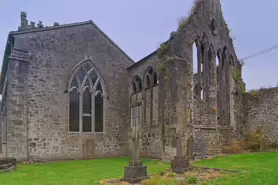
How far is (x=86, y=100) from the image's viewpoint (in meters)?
18.5

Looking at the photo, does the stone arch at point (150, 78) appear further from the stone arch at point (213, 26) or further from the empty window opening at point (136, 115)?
the stone arch at point (213, 26)

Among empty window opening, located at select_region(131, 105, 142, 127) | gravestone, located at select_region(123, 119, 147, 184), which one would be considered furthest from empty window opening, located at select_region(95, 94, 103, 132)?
gravestone, located at select_region(123, 119, 147, 184)

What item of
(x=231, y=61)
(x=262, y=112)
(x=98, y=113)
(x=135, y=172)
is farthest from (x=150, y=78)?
(x=135, y=172)

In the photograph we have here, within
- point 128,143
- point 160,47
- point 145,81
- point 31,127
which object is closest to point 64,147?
point 31,127

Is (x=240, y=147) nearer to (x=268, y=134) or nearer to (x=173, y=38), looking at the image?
(x=268, y=134)

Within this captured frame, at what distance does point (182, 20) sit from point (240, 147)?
8.84 m

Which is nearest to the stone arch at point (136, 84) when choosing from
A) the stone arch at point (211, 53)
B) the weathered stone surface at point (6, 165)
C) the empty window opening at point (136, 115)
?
the empty window opening at point (136, 115)

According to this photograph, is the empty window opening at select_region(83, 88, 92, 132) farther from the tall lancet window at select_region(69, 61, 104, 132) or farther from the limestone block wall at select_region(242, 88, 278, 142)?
the limestone block wall at select_region(242, 88, 278, 142)

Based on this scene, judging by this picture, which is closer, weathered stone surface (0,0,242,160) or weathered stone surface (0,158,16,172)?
weathered stone surface (0,158,16,172)

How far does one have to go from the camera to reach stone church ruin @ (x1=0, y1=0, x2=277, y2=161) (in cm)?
1502

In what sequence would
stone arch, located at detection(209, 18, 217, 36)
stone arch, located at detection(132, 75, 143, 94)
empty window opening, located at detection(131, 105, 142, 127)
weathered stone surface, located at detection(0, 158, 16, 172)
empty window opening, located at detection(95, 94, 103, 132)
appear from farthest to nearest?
stone arch, located at detection(132, 75, 143, 94) → empty window opening, located at detection(131, 105, 142, 127) → empty window opening, located at detection(95, 94, 103, 132) → stone arch, located at detection(209, 18, 217, 36) → weathered stone surface, located at detection(0, 158, 16, 172)

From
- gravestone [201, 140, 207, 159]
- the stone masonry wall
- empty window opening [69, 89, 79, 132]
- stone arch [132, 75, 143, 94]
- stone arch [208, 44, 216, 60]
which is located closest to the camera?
gravestone [201, 140, 207, 159]

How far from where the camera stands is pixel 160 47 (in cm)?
1588

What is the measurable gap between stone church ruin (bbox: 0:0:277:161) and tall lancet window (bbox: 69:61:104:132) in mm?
68
